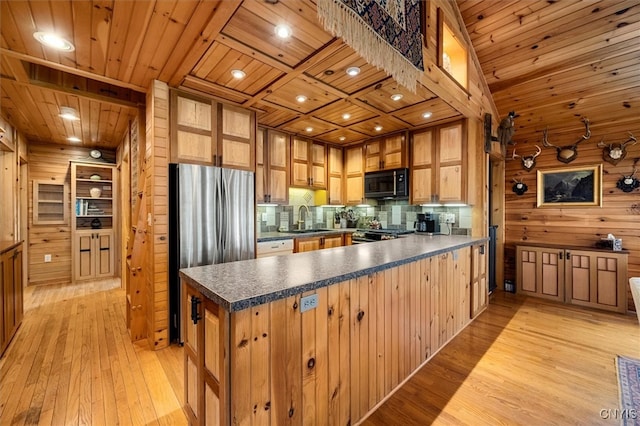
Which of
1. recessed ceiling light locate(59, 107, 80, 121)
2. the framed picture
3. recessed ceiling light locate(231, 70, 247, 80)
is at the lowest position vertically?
the framed picture

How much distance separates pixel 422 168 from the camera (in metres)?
3.86

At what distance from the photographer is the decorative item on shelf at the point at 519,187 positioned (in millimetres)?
4203

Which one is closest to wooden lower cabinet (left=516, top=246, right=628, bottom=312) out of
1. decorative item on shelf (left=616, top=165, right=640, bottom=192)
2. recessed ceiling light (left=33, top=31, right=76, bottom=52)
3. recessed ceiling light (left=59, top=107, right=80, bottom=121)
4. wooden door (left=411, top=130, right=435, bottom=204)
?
decorative item on shelf (left=616, top=165, right=640, bottom=192)

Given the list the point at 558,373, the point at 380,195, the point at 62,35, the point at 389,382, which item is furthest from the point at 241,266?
the point at 380,195

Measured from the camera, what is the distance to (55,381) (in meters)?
1.99

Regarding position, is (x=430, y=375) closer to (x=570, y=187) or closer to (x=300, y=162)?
(x=300, y=162)

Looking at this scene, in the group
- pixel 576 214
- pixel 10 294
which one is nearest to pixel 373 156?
pixel 576 214

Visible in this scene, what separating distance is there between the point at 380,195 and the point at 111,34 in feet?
11.6

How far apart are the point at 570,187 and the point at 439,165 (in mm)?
1999

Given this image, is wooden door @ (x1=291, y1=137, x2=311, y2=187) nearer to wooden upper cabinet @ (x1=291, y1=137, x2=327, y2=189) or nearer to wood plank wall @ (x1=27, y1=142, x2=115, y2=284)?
wooden upper cabinet @ (x1=291, y1=137, x2=327, y2=189)

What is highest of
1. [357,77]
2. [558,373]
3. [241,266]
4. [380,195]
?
[357,77]

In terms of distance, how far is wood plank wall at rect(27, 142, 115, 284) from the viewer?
4.51 m

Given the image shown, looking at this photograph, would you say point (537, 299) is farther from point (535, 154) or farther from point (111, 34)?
point (111, 34)

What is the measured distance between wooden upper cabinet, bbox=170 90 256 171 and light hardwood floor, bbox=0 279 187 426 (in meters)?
1.81
